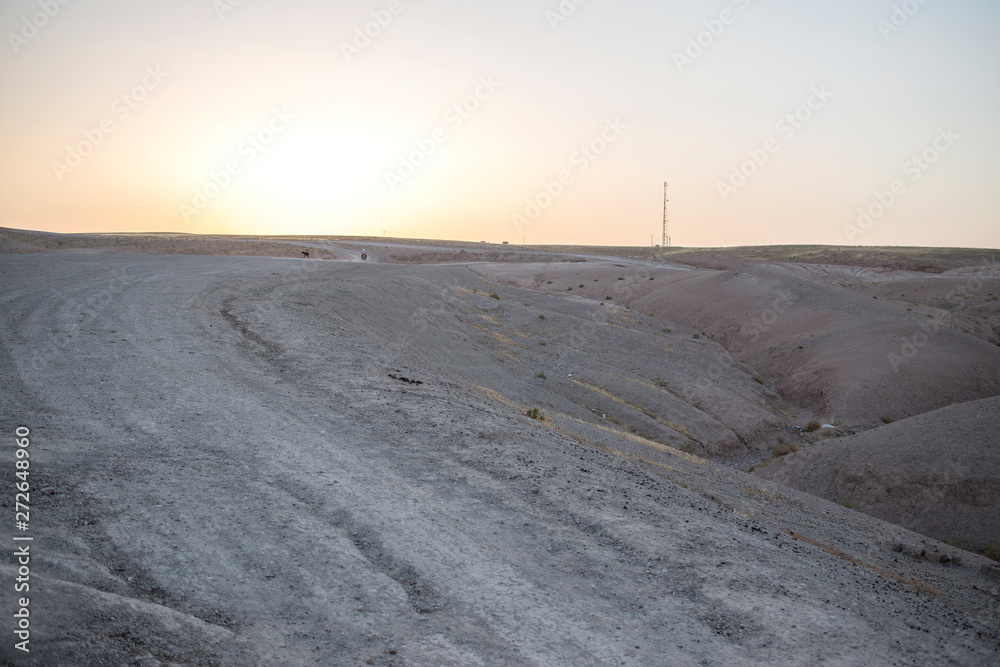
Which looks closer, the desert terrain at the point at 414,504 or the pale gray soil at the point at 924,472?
the desert terrain at the point at 414,504

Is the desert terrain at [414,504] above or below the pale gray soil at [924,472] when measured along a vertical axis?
above

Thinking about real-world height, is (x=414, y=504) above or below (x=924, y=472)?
above

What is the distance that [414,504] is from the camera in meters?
8.36

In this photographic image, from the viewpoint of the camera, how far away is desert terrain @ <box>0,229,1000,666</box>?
6.00 m

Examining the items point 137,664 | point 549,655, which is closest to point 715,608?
point 549,655

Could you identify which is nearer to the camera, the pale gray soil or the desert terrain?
the desert terrain

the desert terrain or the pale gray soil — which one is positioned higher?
the desert terrain

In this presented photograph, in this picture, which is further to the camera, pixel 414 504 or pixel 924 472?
pixel 924 472

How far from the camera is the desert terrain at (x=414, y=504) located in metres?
6.00

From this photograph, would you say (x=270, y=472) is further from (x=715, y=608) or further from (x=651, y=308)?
(x=651, y=308)

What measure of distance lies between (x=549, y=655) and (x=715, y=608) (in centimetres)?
205

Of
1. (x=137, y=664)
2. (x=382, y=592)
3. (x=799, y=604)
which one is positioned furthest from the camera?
(x=799, y=604)

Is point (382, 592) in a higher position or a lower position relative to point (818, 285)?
lower

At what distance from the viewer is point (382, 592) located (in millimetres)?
6496
